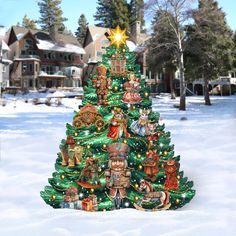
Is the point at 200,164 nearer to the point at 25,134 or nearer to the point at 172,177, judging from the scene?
the point at 172,177

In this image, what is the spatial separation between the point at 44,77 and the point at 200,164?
43.9m

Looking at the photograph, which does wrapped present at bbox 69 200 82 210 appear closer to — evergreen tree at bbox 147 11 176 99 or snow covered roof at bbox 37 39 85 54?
evergreen tree at bbox 147 11 176 99

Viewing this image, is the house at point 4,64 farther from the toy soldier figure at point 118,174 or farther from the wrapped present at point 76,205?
the toy soldier figure at point 118,174

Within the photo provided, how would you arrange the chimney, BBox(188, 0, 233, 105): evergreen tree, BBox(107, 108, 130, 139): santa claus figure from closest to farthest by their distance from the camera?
1. BBox(107, 108, 130, 139): santa claus figure
2. BBox(188, 0, 233, 105): evergreen tree
3. the chimney

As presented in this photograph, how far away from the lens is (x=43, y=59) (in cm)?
5169

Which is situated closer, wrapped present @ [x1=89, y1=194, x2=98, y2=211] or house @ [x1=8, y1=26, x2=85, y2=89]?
wrapped present @ [x1=89, y1=194, x2=98, y2=211]

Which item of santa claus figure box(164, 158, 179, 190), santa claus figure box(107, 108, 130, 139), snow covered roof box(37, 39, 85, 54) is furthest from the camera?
snow covered roof box(37, 39, 85, 54)

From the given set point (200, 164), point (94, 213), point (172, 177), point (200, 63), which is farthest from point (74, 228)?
point (200, 63)

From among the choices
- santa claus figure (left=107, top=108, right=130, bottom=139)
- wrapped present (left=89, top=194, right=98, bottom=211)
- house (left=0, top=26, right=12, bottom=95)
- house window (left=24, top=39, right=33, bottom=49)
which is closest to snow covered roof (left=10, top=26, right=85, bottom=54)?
house window (left=24, top=39, right=33, bottom=49)

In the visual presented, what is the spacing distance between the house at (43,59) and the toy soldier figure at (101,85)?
4398 cm

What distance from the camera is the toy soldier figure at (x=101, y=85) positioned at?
21.1 ft

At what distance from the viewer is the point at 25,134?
14469 millimetres

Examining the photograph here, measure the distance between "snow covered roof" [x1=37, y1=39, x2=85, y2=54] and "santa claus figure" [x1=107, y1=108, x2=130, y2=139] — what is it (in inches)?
1870

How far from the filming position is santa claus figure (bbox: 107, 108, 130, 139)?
6297 millimetres
